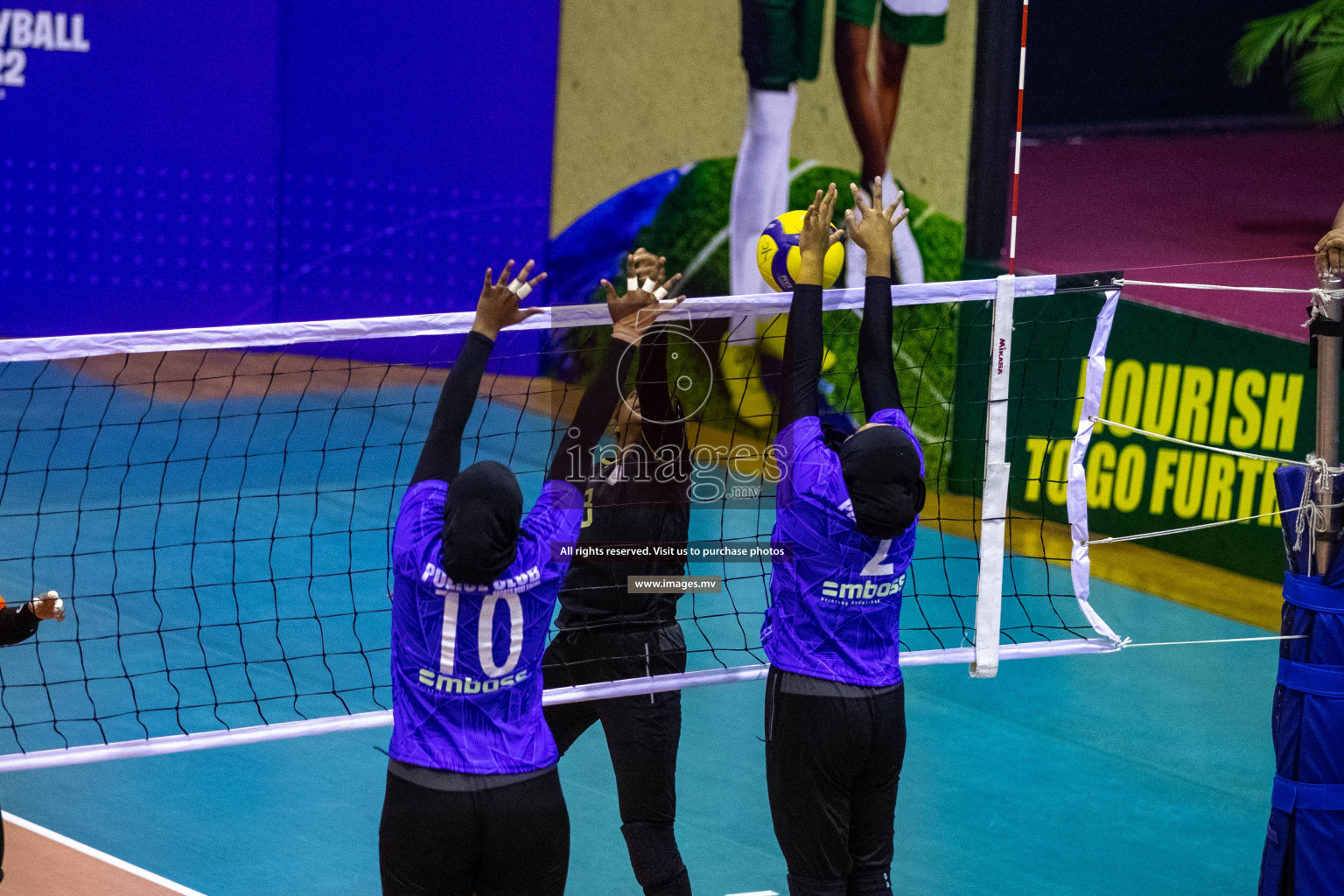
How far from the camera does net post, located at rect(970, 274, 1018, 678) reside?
5477 millimetres

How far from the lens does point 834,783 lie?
4.67 meters

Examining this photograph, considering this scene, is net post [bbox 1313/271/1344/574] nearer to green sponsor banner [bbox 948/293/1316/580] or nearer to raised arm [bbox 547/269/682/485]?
raised arm [bbox 547/269/682/485]

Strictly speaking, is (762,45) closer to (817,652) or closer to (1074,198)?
(1074,198)

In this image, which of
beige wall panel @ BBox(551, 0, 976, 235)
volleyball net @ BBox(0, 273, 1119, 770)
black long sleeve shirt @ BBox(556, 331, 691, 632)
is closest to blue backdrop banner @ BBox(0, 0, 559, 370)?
beige wall panel @ BBox(551, 0, 976, 235)

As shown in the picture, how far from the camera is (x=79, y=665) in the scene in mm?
8109

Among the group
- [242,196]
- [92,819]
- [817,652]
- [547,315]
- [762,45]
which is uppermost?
[762,45]

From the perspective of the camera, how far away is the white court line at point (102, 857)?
5.86m

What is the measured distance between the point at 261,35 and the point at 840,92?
6.79 m

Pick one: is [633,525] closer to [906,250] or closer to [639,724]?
[639,724]

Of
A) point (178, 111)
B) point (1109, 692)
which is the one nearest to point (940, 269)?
point (1109, 692)

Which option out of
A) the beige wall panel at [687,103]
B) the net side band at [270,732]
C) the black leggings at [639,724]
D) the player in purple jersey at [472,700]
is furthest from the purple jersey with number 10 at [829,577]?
the beige wall panel at [687,103]

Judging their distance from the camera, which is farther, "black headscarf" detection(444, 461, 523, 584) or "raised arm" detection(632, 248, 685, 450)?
"raised arm" detection(632, 248, 685, 450)

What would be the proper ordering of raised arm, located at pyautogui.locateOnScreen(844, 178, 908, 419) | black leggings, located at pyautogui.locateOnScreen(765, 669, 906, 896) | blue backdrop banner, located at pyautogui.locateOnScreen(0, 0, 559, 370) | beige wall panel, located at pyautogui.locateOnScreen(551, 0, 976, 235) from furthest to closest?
blue backdrop banner, located at pyautogui.locateOnScreen(0, 0, 559, 370)
beige wall panel, located at pyautogui.locateOnScreen(551, 0, 976, 235)
raised arm, located at pyautogui.locateOnScreen(844, 178, 908, 419)
black leggings, located at pyautogui.locateOnScreen(765, 669, 906, 896)

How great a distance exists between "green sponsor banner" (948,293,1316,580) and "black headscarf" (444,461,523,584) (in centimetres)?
710
